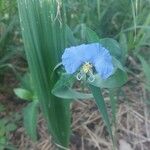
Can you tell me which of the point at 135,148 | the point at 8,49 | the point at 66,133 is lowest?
the point at 135,148

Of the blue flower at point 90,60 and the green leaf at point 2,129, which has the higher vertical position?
the blue flower at point 90,60

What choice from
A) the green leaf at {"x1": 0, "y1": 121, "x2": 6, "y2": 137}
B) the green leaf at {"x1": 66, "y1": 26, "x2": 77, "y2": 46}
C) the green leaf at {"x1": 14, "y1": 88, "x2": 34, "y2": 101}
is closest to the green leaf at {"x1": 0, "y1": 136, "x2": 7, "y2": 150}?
the green leaf at {"x1": 0, "y1": 121, "x2": 6, "y2": 137}

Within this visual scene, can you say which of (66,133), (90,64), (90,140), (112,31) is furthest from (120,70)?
(112,31)

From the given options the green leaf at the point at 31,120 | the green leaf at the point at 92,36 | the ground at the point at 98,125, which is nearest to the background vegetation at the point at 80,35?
the ground at the point at 98,125

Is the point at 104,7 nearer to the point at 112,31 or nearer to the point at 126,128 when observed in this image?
the point at 112,31

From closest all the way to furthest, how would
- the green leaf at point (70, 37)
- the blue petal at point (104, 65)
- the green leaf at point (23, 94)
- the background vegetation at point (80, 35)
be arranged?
the blue petal at point (104, 65) → the green leaf at point (70, 37) → the green leaf at point (23, 94) → the background vegetation at point (80, 35)

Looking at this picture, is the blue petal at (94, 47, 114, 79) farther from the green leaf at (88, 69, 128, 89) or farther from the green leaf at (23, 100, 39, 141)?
the green leaf at (23, 100, 39, 141)

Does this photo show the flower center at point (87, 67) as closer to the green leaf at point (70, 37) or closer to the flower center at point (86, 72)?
the flower center at point (86, 72)

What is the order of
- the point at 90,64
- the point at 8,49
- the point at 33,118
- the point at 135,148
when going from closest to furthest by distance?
the point at 90,64 < the point at 33,118 < the point at 135,148 < the point at 8,49
